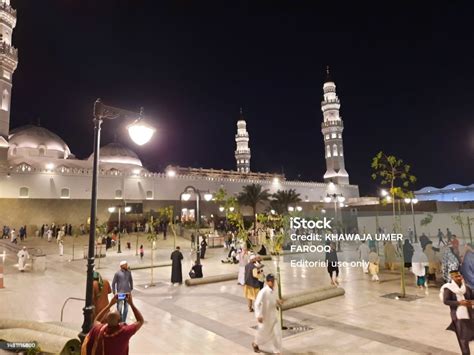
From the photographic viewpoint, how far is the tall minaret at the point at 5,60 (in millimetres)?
29703

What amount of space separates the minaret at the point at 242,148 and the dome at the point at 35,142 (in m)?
31.4

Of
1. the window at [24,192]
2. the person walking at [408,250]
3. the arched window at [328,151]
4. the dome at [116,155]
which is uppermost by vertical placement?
the arched window at [328,151]

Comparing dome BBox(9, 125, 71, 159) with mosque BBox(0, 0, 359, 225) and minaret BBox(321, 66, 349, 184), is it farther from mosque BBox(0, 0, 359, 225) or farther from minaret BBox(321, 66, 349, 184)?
minaret BBox(321, 66, 349, 184)

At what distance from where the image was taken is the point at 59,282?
Answer: 36.9ft

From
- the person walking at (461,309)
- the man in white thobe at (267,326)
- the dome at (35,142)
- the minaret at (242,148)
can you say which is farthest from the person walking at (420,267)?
the minaret at (242,148)

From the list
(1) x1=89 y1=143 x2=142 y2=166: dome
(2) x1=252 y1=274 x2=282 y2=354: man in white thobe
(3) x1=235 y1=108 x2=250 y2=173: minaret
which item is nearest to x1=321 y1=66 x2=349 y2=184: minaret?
(3) x1=235 y1=108 x2=250 y2=173: minaret

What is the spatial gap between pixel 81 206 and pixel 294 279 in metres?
26.4

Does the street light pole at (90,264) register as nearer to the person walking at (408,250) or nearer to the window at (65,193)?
the person walking at (408,250)

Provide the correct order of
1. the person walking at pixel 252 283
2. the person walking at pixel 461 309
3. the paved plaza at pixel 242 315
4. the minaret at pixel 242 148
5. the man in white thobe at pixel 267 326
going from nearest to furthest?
1. the person walking at pixel 461 309
2. the man in white thobe at pixel 267 326
3. the paved plaza at pixel 242 315
4. the person walking at pixel 252 283
5. the minaret at pixel 242 148

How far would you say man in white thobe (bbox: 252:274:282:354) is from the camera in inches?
200

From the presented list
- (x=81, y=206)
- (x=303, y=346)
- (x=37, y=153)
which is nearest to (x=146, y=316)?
(x=303, y=346)

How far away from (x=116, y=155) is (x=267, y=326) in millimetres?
40445

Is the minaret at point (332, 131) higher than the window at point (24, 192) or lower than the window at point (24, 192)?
higher

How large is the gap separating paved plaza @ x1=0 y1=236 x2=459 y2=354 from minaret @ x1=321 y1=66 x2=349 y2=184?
142 ft
